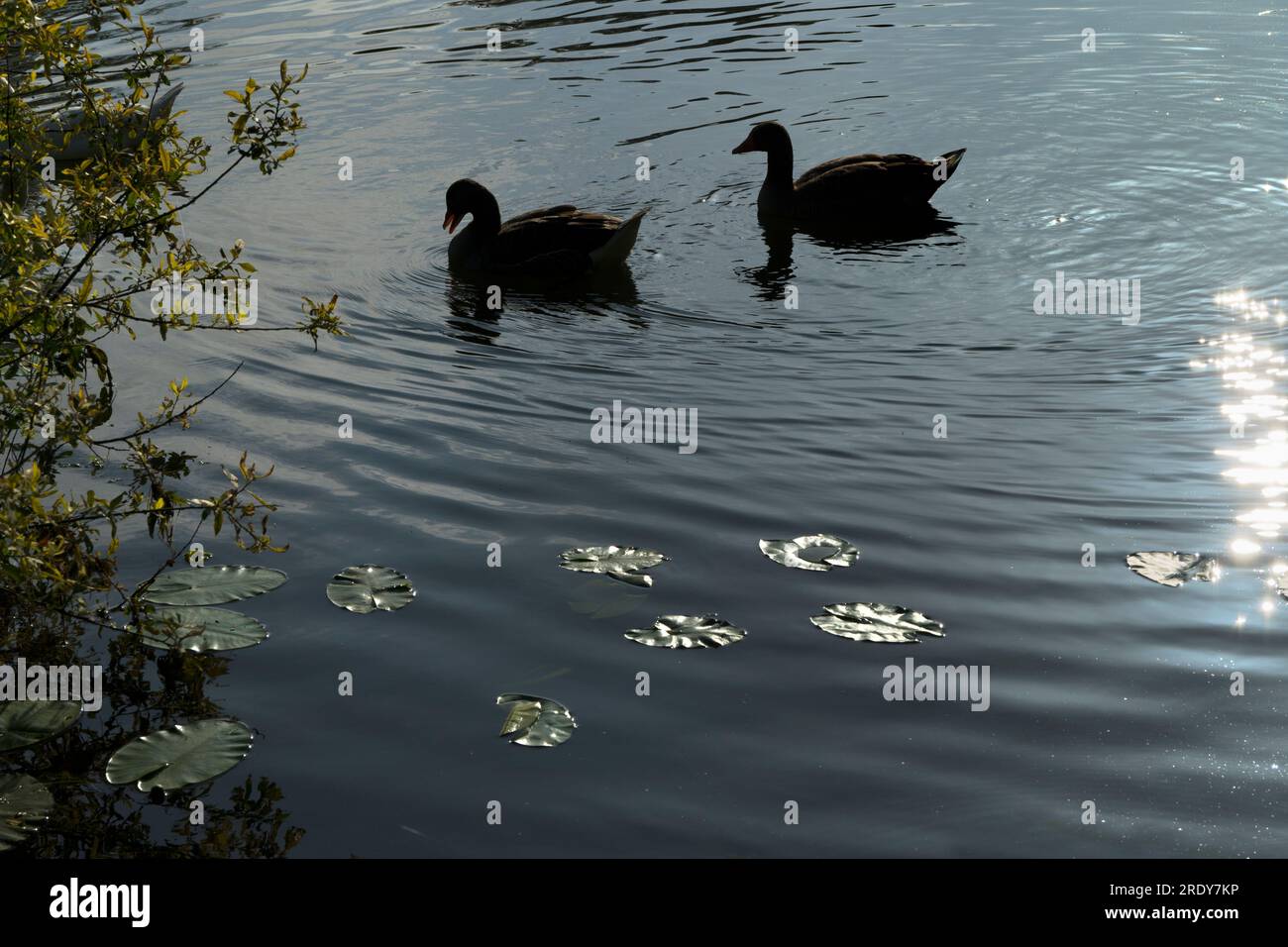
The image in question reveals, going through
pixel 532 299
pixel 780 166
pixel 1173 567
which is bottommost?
pixel 1173 567

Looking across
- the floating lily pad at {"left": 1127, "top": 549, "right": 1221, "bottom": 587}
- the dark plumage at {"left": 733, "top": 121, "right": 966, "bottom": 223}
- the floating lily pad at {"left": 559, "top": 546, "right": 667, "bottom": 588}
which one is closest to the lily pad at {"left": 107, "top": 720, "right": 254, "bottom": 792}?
the floating lily pad at {"left": 559, "top": 546, "right": 667, "bottom": 588}

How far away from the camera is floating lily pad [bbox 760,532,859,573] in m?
6.15

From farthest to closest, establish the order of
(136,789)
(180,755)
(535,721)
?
1. (535,721)
2. (180,755)
3. (136,789)

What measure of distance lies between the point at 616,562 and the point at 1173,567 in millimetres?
2678

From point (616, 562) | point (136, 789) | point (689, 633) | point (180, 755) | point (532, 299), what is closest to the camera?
point (136, 789)

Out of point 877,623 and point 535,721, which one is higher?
point 877,623

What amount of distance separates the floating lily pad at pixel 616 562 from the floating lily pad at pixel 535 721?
1108 mm

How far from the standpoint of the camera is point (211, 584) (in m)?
6.05

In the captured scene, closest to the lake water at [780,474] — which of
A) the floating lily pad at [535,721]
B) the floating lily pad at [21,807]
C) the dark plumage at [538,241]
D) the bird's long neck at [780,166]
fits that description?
the floating lily pad at [535,721]

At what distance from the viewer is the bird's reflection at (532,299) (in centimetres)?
1052

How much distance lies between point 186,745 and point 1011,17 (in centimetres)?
1909

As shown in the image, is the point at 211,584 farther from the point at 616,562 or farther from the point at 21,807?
the point at 616,562

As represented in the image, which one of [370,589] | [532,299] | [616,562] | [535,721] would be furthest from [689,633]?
[532,299]

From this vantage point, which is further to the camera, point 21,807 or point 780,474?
point 780,474
